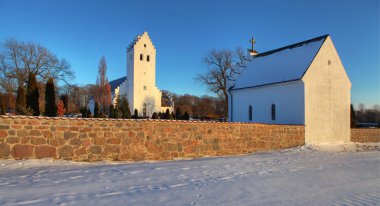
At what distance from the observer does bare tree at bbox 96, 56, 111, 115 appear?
41719 millimetres

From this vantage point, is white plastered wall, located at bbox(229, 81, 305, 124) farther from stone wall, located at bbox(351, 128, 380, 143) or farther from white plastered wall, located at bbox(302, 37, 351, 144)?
stone wall, located at bbox(351, 128, 380, 143)

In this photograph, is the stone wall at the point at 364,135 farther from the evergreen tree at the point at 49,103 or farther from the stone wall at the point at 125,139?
the evergreen tree at the point at 49,103

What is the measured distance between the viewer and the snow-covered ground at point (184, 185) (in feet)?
19.1

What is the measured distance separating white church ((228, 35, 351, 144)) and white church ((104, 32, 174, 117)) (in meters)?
26.8

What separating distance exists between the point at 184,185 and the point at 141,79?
42577 millimetres

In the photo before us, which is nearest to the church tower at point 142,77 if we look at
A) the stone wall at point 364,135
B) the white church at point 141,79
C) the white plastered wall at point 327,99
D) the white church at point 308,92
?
the white church at point 141,79

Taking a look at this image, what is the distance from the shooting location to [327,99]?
21297 millimetres

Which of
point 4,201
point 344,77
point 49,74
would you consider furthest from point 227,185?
point 49,74

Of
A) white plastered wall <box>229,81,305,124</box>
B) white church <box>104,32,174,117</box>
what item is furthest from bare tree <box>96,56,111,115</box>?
white plastered wall <box>229,81,305,124</box>

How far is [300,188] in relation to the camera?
709 centimetres

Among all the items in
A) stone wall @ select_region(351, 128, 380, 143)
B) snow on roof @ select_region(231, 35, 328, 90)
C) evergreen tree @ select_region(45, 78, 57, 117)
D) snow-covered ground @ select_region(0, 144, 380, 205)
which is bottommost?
snow-covered ground @ select_region(0, 144, 380, 205)

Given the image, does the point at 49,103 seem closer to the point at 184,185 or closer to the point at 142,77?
the point at 184,185

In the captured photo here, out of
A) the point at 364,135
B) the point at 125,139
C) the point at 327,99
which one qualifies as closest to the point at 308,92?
the point at 327,99

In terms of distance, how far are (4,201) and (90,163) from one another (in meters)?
5.40
